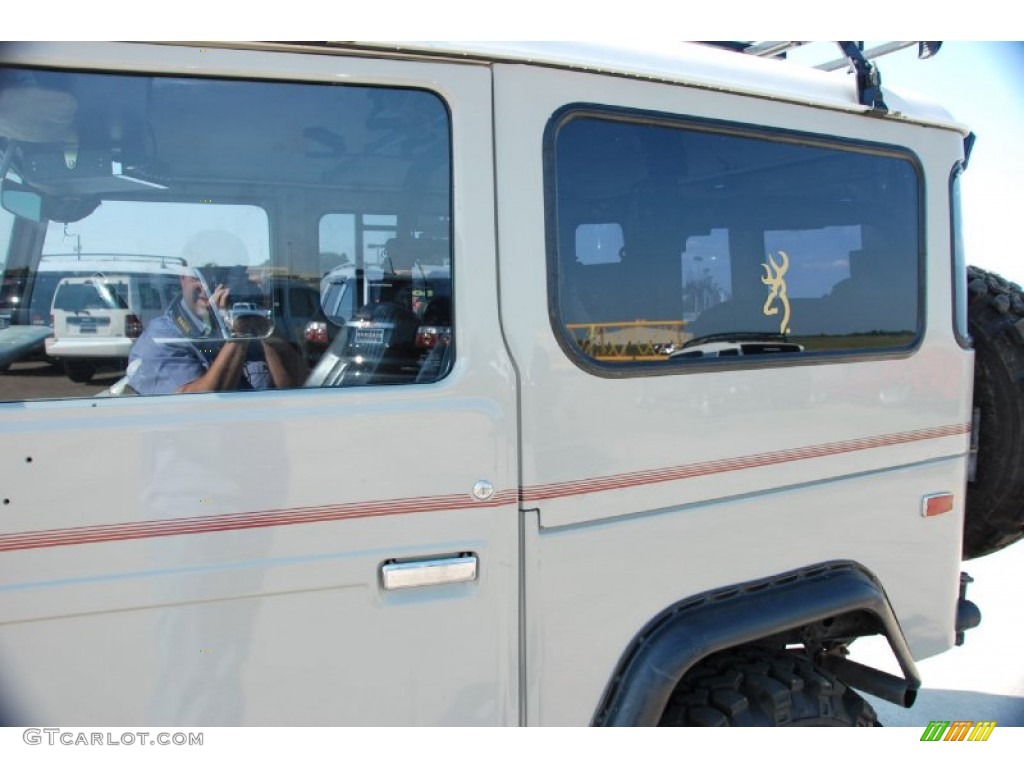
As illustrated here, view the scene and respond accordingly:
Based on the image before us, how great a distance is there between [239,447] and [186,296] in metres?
0.39

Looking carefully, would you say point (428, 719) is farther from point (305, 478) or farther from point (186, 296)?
point (186, 296)

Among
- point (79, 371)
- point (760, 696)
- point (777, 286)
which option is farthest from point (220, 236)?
A: point (760, 696)

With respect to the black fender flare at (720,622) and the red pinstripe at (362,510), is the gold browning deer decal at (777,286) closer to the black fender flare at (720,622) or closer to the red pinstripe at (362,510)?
the red pinstripe at (362,510)

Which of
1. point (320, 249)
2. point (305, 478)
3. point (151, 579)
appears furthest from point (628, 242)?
point (151, 579)

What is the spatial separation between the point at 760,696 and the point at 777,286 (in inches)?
48.2

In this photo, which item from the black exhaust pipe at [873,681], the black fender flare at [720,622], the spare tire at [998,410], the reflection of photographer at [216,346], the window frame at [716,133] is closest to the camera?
the reflection of photographer at [216,346]

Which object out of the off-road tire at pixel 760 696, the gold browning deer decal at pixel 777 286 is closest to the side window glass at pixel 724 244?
the gold browning deer decal at pixel 777 286

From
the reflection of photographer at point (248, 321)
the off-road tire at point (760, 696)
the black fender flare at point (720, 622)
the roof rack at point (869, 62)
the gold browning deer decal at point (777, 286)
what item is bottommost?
the off-road tire at point (760, 696)

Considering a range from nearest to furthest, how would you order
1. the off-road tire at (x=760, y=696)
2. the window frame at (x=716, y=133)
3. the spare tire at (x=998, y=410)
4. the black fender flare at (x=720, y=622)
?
the window frame at (x=716, y=133)
the black fender flare at (x=720, y=622)
the off-road tire at (x=760, y=696)
the spare tire at (x=998, y=410)

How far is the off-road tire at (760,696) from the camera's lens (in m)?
2.10

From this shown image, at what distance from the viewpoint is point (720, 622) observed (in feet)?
6.83

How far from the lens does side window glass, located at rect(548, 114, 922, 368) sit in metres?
1.94

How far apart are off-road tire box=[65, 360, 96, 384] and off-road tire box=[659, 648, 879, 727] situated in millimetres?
1793

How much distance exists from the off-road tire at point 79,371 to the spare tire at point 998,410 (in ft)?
10.0
